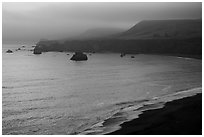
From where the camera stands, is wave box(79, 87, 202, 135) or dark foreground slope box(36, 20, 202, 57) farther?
dark foreground slope box(36, 20, 202, 57)

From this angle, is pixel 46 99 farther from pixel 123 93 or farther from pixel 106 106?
pixel 123 93

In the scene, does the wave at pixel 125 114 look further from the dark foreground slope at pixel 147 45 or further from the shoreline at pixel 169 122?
the dark foreground slope at pixel 147 45

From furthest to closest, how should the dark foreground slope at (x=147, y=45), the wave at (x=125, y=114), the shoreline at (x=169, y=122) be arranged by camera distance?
the dark foreground slope at (x=147, y=45) < the wave at (x=125, y=114) < the shoreline at (x=169, y=122)

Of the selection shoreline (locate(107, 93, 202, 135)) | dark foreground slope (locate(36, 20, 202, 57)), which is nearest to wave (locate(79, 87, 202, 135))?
shoreline (locate(107, 93, 202, 135))

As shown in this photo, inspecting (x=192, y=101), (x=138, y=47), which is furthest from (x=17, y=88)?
(x=138, y=47)

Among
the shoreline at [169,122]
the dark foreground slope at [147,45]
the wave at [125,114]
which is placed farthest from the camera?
the dark foreground slope at [147,45]

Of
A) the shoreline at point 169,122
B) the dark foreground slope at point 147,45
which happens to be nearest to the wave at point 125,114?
the shoreline at point 169,122

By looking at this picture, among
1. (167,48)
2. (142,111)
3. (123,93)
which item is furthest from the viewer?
(167,48)

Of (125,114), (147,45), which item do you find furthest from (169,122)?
(147,45)

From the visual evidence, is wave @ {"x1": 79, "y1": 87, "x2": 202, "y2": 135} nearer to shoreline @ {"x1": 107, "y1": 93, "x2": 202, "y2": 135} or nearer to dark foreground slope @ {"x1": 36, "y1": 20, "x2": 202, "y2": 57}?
shoreline @ {"x1": 107, "y1": 93, "x2": 202, "y2": 135}
